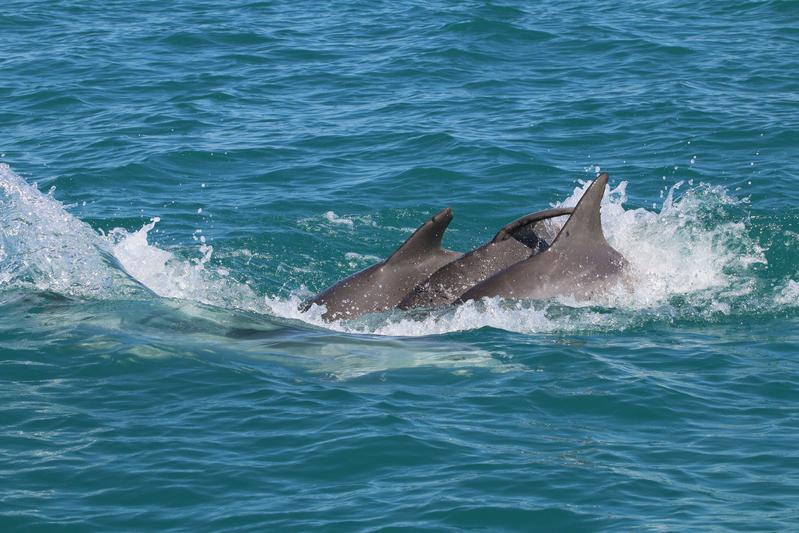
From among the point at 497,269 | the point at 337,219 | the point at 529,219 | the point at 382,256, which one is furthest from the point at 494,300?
the point at 337,219

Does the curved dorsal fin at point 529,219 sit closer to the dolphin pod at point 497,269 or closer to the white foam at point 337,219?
the dolphin pod at point 497,269

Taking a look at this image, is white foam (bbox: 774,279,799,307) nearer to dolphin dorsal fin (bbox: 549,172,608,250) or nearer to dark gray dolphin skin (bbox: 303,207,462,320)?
dolphin dorsal fin (bbox: 549,172,608,250)

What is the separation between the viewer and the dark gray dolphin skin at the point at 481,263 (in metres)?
14.8

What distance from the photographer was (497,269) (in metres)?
15.1

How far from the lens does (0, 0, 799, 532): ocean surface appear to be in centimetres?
989

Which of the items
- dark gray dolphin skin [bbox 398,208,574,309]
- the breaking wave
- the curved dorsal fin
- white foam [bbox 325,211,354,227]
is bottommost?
white foam [bbox 325,211,354,227]

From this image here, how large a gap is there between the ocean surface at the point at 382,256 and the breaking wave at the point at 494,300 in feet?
0.17

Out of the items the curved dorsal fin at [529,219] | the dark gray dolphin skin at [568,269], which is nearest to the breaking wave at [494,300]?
the dark gray dolphin skin at [568,269]

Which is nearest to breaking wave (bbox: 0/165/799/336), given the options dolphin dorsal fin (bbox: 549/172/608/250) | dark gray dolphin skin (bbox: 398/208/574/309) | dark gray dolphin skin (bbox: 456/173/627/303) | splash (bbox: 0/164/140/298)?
splash (bbox: 0/164/140/298)

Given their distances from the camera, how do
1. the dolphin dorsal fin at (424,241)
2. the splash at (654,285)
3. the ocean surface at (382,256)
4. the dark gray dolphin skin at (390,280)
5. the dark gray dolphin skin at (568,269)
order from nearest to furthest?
the ocean surface at (382,256) < the splash at (654,285) < the dark gray dolphin skin at (568,269) < the dolphin dorsal fin at (424,241) < the dark gray dolphin skin at (390,280)

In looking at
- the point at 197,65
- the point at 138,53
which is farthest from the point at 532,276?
the point at 138,53

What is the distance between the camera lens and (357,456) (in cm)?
1038

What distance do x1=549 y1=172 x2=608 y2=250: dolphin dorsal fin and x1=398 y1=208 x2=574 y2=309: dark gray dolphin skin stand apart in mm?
227

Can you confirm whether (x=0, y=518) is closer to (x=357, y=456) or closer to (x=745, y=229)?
(x=357, y=456)
